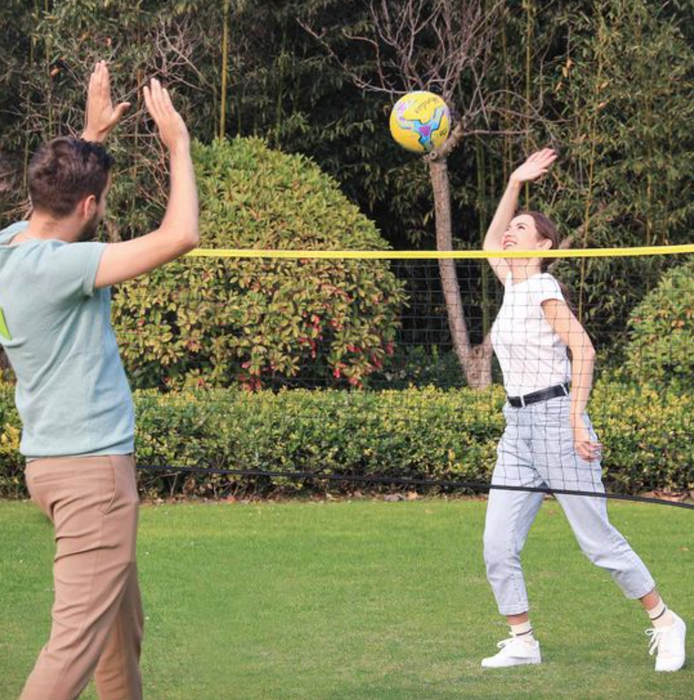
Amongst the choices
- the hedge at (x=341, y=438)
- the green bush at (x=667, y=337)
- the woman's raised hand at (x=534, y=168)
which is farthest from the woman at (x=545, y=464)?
the green bush at (x=667, y=337)

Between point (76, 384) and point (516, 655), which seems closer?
point (76, 384)

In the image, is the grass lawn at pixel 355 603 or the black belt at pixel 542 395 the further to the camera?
the black belt at pixel 542 395

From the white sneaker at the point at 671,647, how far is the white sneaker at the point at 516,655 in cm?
49

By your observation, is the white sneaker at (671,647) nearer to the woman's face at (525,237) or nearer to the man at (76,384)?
the woman's face at (525,237)

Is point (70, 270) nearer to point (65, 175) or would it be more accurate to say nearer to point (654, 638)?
point (65, 175)

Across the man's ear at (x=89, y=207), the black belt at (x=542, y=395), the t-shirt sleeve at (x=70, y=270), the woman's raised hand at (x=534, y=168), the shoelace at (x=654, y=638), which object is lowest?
the shoelace at (x=654, y=638)

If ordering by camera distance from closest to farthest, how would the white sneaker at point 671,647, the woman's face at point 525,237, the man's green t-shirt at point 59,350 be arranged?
1. the man's green t-shirt at point 59,350
2. the white sneaker at point 671,647
3. the woman's face at point 525,237

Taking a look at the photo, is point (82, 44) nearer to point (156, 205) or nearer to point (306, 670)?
point (156, 205)

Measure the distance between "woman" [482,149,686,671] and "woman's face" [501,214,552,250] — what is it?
0.93 feet

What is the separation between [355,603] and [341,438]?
116 inches

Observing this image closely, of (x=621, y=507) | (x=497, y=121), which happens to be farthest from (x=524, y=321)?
(x=497, y=121)

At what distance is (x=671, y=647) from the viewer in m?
5.46

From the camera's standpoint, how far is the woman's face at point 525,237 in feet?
19.2

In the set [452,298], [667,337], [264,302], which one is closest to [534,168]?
[264,302]
